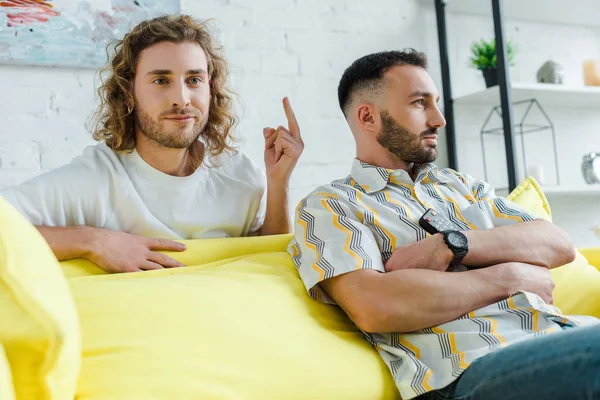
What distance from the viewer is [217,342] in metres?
0.92

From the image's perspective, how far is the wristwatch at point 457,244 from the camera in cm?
115

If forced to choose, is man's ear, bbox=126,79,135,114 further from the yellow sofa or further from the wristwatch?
the wristwatch

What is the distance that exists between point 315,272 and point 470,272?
0.28 meters

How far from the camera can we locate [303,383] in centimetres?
93

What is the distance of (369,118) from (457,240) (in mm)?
481

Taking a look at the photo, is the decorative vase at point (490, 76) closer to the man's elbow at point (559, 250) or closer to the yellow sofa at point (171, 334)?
the man's elbow at point (559, 250)

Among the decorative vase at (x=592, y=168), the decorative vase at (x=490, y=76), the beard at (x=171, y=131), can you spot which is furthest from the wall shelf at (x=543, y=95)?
the beard at (x=171, y=131)

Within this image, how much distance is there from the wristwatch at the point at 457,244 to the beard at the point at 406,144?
0.33m

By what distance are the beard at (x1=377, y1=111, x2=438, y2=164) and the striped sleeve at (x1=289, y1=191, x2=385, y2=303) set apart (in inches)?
10.8

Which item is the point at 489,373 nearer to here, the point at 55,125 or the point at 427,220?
the point at 427,220

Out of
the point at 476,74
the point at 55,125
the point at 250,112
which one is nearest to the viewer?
the point at 55,125

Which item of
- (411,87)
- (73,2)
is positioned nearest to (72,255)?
(411,87)

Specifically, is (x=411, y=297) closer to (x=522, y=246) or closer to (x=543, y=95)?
(x=522, y=246)

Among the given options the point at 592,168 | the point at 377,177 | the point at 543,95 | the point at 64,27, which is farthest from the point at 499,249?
the point at 592,168
